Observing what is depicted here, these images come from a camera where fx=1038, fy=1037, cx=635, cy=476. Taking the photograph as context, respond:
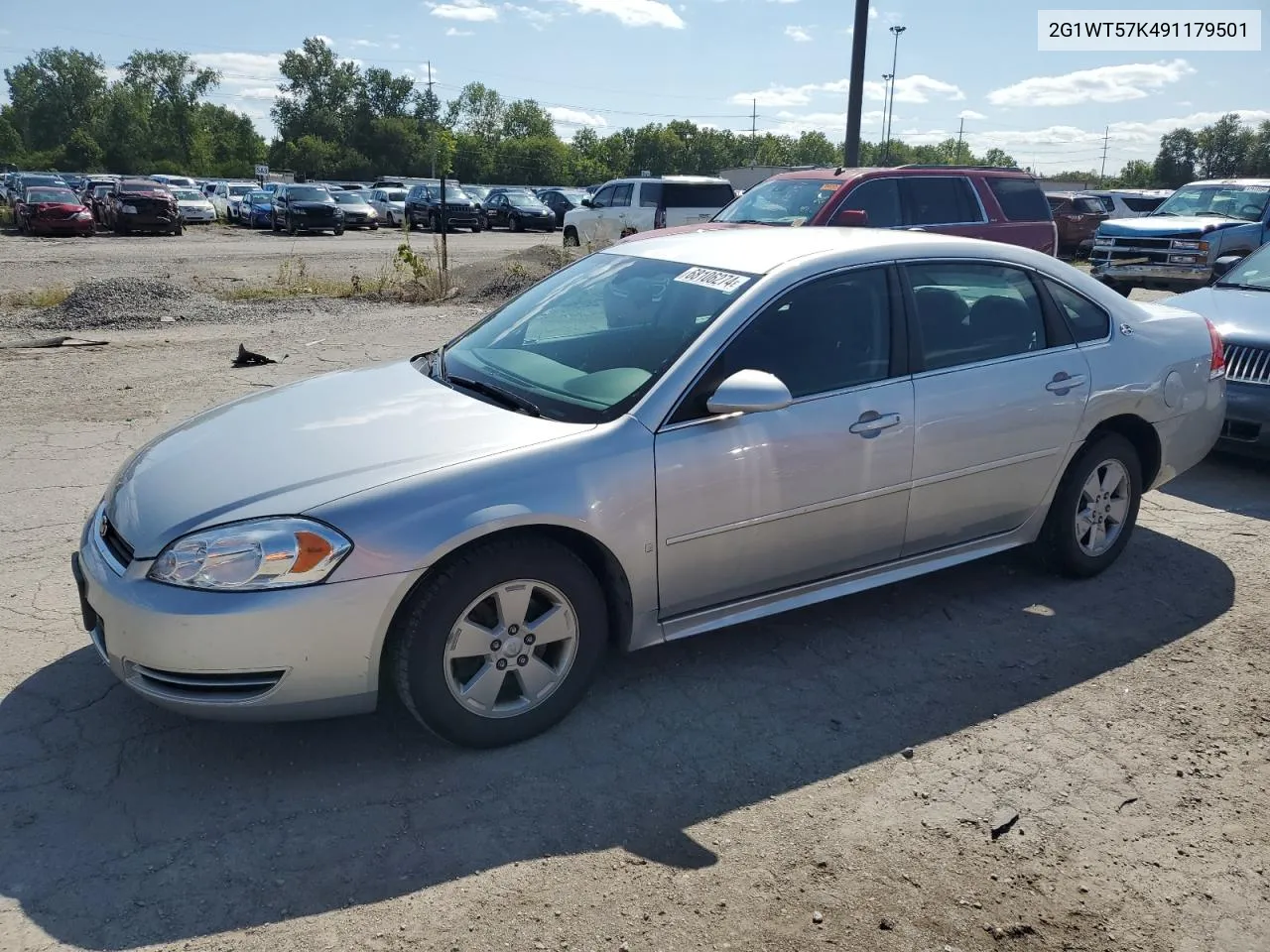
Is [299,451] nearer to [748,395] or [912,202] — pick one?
[748,395]

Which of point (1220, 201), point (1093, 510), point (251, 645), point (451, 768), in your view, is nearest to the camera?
point (251, 645)

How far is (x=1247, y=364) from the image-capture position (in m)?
6.64

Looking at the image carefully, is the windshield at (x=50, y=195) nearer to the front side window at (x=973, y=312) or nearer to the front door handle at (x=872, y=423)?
the front side window at (x=973, y=312)

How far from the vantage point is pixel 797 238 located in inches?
173

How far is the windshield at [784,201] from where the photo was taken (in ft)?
38.1

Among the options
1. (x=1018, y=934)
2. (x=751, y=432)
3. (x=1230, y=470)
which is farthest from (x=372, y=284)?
(x=1018, y=934)

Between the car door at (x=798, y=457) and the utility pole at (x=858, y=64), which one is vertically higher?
the utility pole at (x=858, y=64)

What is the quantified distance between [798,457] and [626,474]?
0.73 meters

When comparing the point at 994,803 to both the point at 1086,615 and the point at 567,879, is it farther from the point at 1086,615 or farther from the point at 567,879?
the point at 1086,615

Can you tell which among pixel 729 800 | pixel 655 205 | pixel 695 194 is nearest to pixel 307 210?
pixel 655 205

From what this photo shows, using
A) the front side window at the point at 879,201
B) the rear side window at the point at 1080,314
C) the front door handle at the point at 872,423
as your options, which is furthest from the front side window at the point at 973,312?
the front side window at the point at 879,201

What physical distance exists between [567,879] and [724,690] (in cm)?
123

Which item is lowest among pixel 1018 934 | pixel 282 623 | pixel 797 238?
pixel 1018 934

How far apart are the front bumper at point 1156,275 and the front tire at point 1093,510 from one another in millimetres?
12179
